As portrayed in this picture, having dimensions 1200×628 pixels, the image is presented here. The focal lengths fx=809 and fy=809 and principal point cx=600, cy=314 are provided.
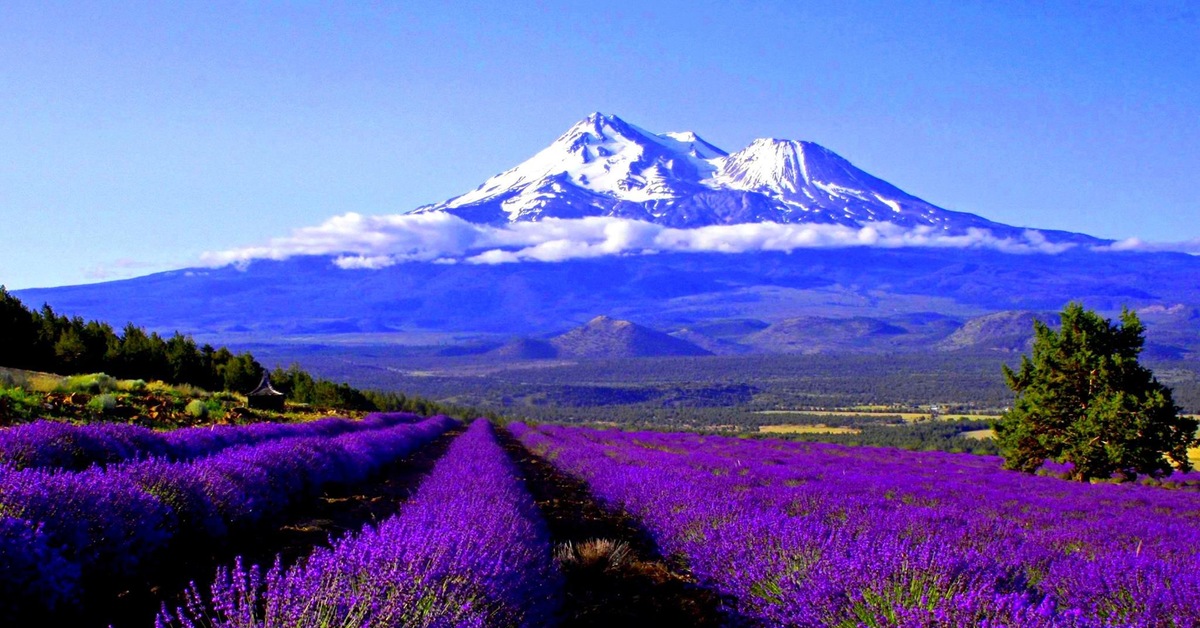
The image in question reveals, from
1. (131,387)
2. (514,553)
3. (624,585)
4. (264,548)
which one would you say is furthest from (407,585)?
(131,387)

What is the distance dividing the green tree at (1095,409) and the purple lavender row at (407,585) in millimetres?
17305

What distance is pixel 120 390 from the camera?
663 inches

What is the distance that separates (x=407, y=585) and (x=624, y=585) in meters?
3.16

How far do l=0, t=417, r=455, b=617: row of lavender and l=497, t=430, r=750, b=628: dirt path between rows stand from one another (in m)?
2.70

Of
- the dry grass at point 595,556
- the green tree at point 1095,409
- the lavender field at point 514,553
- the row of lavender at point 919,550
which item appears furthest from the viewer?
the green tree at point 1095,409

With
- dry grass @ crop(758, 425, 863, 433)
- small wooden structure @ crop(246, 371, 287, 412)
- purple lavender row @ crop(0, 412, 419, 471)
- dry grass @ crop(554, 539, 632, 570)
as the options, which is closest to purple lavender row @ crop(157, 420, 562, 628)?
dry grass @ crop(554, 539, 632, 570)

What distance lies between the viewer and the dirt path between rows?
18.0 ft

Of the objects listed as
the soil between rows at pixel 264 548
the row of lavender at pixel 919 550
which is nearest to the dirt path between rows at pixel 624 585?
the row of lavender at pixel 919 550

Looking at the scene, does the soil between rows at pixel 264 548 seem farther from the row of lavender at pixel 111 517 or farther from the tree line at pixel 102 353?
the tree line at pixel 102 353

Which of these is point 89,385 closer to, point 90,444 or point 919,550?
point 90,444

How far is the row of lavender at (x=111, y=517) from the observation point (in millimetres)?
3666

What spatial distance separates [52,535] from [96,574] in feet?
1.92

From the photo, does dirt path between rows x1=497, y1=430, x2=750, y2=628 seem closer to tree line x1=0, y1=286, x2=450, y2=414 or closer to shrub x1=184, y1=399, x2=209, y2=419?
shrub x1=184, y1=399, x2=209, y2=419

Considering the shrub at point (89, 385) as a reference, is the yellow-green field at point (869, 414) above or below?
below
